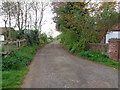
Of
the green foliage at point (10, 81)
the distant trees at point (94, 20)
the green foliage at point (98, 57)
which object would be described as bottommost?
the green foliage at point (10, 81)

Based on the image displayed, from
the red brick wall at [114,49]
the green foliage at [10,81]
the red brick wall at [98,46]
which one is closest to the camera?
the green foliage at [10,81]

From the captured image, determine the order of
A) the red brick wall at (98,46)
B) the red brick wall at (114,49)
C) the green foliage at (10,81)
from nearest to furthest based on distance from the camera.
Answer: the green foliage at (10,81), the red brick wall at (114,49), the red brick wall at (98,46)

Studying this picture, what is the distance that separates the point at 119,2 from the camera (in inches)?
292

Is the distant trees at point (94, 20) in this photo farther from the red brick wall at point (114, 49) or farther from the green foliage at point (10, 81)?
the green foliage at point (10, 81)

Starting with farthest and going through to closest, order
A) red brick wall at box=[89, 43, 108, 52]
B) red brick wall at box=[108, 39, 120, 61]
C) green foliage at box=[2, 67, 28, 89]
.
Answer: red brick wall at box=[89, 43, 108, 52]
red brick wall at box=[108, 39, 120, 61]
green foliage at box=[2, 67, 28, 89]

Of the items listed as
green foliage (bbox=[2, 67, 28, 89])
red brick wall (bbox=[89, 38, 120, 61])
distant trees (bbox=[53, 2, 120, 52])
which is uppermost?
distant trees (bbox=[53, 2, 120, 52])

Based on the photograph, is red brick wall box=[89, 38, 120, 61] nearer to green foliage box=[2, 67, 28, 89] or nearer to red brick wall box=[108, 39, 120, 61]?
red brick wall box=[108, 39, 120, 61]

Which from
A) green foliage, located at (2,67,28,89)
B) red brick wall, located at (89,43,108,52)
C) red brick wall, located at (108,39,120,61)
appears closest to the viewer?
green foliage, located at (2,67,28,89)

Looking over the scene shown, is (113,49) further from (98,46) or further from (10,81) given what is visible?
(10,81)

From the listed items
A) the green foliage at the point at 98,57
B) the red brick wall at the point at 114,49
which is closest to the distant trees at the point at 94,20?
the green foliage at the point at 98,57

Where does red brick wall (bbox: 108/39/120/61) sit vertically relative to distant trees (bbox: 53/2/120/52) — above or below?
below

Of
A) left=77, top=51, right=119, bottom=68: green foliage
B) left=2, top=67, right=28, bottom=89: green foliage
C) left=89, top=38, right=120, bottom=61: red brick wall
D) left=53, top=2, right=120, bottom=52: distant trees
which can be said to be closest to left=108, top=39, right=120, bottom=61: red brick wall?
left=89, top=38, right=120, bottom=61: red brick wall

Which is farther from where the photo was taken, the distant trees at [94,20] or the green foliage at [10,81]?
the distant trees at [94,20]

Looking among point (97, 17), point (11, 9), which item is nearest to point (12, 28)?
point (11, 9)
